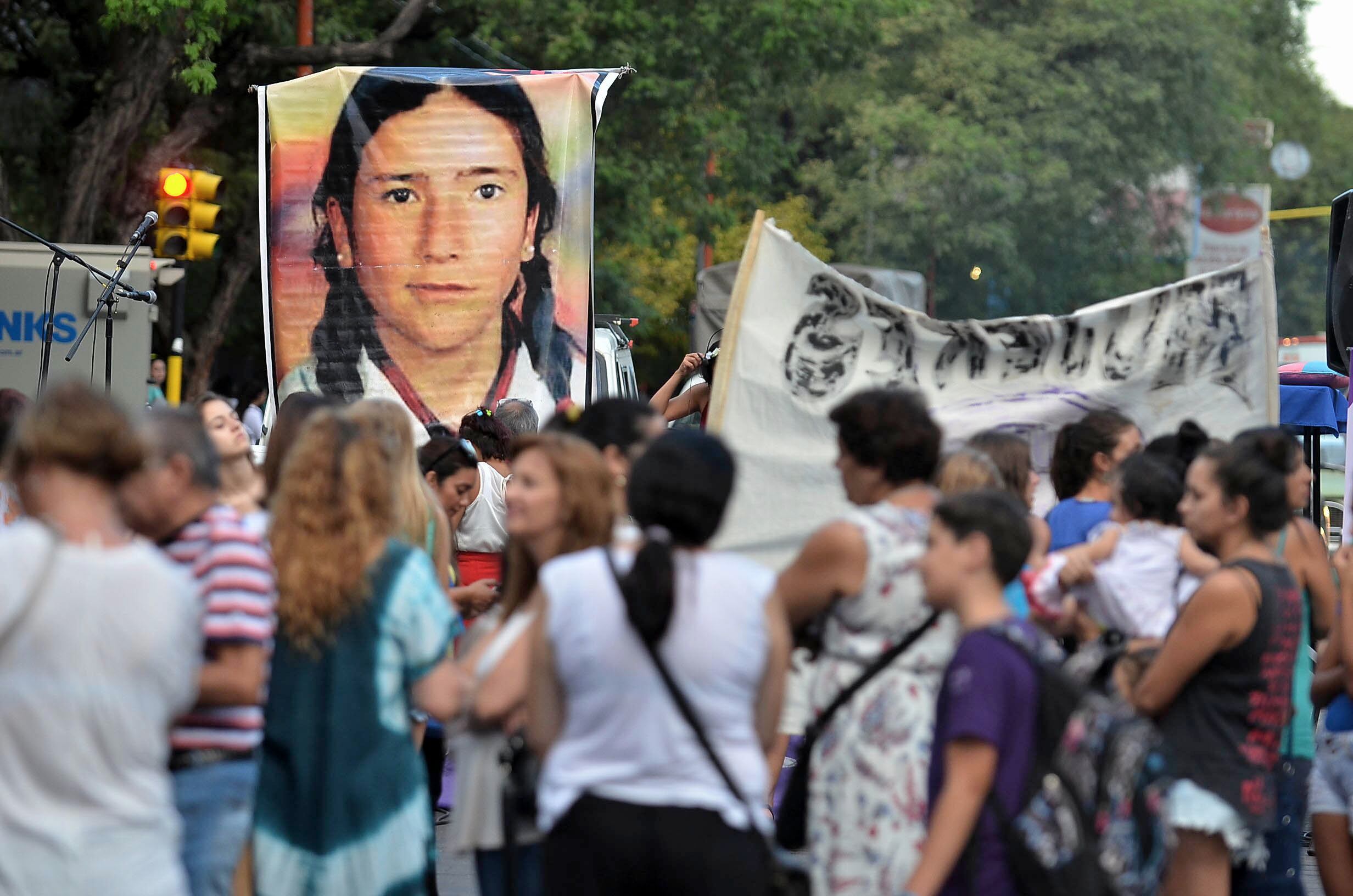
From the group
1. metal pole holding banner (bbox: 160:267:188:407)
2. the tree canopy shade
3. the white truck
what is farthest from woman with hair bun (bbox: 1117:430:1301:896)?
the tree canopy shade

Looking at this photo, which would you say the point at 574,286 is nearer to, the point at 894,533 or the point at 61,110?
the point at 894,533

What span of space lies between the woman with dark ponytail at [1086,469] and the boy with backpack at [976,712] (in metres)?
2.23

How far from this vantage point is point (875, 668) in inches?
169

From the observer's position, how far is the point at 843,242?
38.4 meters

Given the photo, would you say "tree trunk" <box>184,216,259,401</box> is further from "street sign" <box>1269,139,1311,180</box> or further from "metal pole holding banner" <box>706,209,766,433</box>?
"street sign" <box>1269,139,1311,180</box>

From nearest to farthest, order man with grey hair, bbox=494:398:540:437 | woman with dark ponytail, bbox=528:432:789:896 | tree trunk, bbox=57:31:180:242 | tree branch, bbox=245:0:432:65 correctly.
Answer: woman with dark ponytail, bbox=528:432:789:896 < man with grey hair, bbox=494:398:540:437 < tree trunk, bbox=57:31:180:242 < tree branch, bbox=245:0:432:65

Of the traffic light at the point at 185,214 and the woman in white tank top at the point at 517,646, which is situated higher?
the traffic light at the point at 185,214

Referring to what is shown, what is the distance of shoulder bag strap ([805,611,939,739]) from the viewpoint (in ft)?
14.1

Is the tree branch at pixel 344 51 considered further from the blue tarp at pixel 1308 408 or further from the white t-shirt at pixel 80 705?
the white t-shirt at pixel 80 705

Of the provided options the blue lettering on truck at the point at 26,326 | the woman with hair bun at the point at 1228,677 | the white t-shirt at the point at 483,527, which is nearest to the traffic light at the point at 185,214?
the blue lettering on truck at the point at 26,326

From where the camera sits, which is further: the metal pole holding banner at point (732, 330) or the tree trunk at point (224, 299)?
the tree trunk at point (224, 299)

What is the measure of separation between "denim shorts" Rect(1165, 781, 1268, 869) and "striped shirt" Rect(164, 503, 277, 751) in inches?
95.8

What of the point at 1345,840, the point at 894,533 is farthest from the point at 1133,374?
the point at 894,533

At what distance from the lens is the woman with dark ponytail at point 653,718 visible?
3.66m
